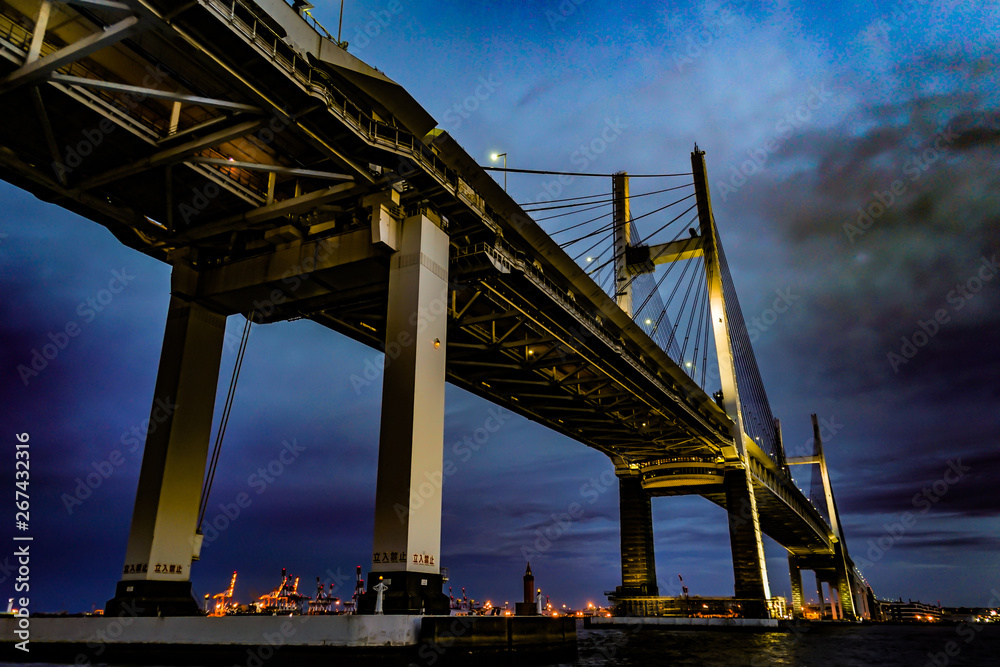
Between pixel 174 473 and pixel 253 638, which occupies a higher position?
pixel 174 473

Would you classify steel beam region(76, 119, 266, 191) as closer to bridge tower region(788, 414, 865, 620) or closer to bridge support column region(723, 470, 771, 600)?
bridge support column region(723, 470, 771, 600)

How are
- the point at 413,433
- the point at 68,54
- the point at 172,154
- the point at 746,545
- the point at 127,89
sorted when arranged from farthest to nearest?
the point at 746,545 < the point at 413,433 < the point at 172,154 < the point at 127,89 < the point at 68,54

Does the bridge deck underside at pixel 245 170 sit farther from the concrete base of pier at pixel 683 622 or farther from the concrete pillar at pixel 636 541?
the concrete pillar at pixel 636 541

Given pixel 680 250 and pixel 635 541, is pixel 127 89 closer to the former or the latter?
pixel 680 250

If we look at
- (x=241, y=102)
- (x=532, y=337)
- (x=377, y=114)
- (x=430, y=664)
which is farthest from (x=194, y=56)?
(x=532, y=337)

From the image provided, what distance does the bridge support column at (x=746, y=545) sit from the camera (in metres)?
54.8

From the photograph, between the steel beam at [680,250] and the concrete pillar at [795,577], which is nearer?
the steel beam at [680,250]

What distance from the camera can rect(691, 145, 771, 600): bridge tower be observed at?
5525 centimetres

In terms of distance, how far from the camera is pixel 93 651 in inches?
677

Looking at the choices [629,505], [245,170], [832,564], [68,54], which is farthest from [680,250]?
[832,564]

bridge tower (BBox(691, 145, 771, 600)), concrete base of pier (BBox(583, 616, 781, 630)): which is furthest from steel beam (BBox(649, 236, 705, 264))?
concrete base of pier (BBox(583, 616, 781, 630))

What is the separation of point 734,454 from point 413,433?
45693mm

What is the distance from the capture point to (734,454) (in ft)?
187

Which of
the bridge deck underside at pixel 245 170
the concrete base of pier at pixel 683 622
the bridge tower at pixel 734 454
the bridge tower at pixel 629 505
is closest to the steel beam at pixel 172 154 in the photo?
the bridge deck underside at pixel 245 170
